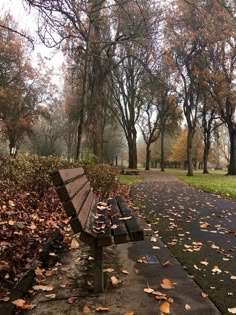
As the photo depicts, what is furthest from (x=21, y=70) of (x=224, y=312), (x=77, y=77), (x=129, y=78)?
(x=224, y=312)

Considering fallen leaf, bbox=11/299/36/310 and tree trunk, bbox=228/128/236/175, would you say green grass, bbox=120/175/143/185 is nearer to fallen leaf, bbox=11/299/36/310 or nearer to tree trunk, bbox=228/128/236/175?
tree trunk, bbox=228/128/236/175

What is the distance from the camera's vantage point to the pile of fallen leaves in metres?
3.80

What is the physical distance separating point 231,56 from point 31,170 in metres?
27.0

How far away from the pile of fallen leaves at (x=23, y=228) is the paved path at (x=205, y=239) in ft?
6.14

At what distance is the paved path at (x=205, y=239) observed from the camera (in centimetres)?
356

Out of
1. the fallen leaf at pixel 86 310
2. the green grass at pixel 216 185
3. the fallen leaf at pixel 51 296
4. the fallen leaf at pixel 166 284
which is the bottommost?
the fallen leaf at pixel 51 296

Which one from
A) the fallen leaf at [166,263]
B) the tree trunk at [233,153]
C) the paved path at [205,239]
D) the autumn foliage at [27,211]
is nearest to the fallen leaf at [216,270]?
the paved path at [205,239]

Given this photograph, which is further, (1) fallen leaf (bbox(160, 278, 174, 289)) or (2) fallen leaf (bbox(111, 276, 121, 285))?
(2) fallen leaf (bbox(111, 276, 121, 285))

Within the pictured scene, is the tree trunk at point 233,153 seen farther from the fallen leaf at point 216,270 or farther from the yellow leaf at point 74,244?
the fallen leaf at point 216,270

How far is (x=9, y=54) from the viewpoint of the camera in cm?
2666

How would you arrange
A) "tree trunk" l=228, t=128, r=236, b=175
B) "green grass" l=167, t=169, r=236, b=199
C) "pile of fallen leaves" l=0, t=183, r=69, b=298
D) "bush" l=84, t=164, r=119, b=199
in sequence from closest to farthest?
"pile of fallen leaves" l=0, t=183, r=69, b=298, "bush" l=84, t=164, r=119, b=199, "green grass" l=167, t=169, r=236, b=199, "tree trunk" l=228, t=128, r=236, b=175

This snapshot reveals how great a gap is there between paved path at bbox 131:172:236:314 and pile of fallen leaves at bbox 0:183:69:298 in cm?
187

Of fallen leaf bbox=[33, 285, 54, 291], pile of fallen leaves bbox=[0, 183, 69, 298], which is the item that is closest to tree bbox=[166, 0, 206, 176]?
pile of fallen leaves bbox=[0, 183, 69, 298]

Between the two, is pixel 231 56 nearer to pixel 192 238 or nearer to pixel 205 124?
pixel 205 124
